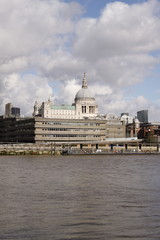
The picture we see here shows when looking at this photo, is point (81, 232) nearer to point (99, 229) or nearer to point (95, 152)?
point (99, 229)

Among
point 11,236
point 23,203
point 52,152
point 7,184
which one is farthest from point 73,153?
point 11,236

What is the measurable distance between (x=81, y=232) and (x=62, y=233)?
1.08 metres

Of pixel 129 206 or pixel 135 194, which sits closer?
pixel 129 206

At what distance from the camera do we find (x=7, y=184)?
147ft

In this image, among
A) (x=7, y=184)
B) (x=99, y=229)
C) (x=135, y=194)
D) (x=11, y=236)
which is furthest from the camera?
(x=7, y=184)

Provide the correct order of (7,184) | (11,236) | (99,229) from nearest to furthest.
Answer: (11,236) < (99,229) < (7,184)

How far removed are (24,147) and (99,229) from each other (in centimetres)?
15354

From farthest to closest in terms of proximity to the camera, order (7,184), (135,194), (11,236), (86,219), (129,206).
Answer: (7,184) < (135,194) < (129,206) < (86,219) < (11,236)

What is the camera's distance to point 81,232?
21562 mm

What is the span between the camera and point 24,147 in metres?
174

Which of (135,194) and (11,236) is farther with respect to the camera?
(135,194)

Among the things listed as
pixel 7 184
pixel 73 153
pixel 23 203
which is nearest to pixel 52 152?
pixel 73 153

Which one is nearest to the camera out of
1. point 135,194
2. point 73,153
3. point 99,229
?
point 99,229

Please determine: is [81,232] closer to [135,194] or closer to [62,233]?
[62,233]
